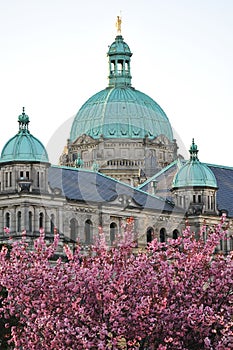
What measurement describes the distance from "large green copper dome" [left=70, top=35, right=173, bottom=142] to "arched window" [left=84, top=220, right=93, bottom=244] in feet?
137

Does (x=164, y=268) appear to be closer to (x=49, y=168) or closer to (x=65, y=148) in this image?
(x=49, y=168)

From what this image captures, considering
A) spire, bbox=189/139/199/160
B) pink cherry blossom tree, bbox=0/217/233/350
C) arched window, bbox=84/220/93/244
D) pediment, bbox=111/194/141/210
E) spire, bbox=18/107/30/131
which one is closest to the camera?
pink cherry blossom tree, bbox=0/217/233/350

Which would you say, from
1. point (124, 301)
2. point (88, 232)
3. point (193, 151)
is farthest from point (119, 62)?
point (124, 301)

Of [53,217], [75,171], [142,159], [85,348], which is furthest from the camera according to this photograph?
[142,159]

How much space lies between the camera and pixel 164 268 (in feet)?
139

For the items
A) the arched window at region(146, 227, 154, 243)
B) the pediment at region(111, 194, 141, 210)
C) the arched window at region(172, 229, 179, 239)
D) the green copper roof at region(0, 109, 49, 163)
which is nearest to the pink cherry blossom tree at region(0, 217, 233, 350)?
the green copper roof at region(0, 109, 49, 163)

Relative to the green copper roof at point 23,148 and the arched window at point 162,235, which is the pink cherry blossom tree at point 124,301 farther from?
the arched window at point 162,235

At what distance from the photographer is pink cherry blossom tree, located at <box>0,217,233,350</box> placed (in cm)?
4075

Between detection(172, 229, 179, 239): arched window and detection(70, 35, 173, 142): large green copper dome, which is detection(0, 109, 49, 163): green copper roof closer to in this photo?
detection(172, 229, 179, 239): arched window

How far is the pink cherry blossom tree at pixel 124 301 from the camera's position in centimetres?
4075

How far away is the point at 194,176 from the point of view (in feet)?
318

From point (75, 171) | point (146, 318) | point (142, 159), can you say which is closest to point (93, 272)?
point (146, 318)

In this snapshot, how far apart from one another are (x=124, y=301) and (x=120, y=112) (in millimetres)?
90483

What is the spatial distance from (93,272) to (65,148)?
91.9 m
